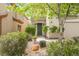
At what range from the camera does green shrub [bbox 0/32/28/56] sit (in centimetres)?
547

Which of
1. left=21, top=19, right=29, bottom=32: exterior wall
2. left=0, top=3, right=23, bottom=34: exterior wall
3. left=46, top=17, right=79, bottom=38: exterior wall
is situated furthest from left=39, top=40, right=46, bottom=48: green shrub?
left=0, top=3, right=23, bottom=34: exterior wall

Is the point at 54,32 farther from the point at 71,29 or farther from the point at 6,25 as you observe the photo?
the point at 6,25

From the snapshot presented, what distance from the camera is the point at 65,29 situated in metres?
5.56

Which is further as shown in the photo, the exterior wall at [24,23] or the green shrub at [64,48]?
the exterior wall at [24,23]

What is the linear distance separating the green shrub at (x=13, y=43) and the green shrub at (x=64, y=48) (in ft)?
1.68

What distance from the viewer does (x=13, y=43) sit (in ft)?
18.0

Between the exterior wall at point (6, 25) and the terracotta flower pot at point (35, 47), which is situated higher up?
the exterior wall at point (6, 25)

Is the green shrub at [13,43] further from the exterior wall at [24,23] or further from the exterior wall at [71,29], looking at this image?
the exterior wall at [71,29]

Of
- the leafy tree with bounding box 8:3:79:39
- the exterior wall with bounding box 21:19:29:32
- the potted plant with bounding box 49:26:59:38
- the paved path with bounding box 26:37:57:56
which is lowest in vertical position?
the paved path with bounding box 26:37:57:56

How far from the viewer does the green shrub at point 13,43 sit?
215 inches

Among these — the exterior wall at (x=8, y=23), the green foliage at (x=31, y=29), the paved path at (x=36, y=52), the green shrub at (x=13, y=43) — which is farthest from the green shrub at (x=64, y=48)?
the exterior wall at (x=8, y=23)

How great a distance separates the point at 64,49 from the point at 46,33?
0.46m

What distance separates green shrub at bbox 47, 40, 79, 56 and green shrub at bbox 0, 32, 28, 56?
0.51 meters

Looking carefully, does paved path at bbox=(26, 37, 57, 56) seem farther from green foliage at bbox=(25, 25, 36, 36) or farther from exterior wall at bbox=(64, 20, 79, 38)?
exterior wall at bbox=(64, 20, 79, 38)
